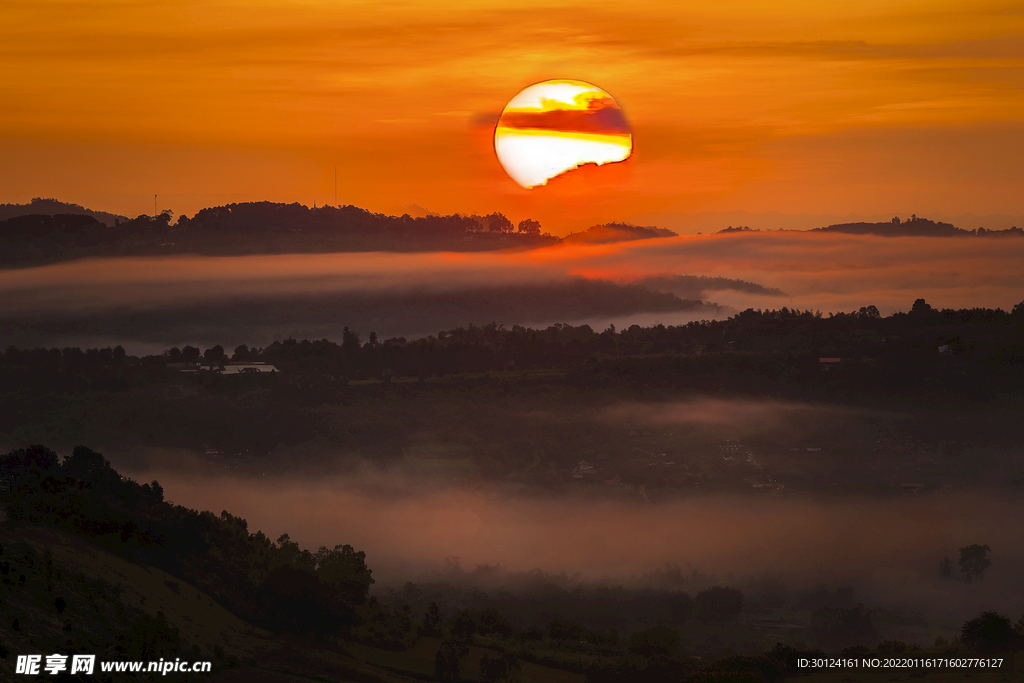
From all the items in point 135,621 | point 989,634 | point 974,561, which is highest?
point 135,621

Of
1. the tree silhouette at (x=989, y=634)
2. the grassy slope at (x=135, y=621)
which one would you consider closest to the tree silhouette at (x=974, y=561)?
the tree silhouette at (x=989, y=634)

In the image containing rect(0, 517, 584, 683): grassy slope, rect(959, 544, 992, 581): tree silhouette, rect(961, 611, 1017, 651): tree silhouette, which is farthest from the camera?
rect(959, 544, 992, 581): tree silhouette

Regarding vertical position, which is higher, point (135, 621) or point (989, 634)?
point (135, 621)

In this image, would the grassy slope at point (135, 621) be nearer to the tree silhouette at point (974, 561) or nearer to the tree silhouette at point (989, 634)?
the tree silhouette at point (989, 634)

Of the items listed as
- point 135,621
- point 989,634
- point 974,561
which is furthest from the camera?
point 974,561

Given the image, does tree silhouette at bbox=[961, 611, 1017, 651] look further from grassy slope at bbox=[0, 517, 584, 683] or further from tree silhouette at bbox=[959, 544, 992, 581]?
tree silhouette at bbox=[959, 544, 992, 581]

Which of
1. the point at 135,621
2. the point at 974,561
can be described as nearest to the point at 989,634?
the point at 135,621

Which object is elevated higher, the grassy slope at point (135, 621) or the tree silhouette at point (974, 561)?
the grassy slope at point (135, 621)

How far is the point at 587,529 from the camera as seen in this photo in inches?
5797

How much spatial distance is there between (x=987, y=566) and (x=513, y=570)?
54504mm

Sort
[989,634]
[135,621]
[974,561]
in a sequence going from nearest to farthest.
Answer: [135,621]
[989,634]
[974,561]

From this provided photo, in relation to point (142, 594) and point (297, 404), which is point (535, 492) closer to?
point (297, 404)

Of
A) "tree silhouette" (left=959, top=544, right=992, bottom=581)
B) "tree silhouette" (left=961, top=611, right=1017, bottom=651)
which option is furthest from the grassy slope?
"tree silhouette" (left=959, top=544, right=992, bottom=581)

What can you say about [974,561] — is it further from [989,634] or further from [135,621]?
[135,621]
